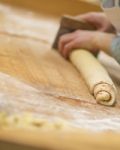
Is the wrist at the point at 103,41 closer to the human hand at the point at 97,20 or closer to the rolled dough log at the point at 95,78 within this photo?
the rolled dough log at the point at 95,78

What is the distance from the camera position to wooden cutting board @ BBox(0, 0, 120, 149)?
52 centimetres

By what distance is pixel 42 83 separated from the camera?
78 centimetres

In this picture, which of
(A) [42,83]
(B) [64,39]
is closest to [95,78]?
(A) [42,83]

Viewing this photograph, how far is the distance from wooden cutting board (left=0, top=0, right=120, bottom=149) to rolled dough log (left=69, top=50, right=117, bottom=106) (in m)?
0.02

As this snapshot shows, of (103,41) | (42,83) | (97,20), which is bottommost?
(42,83)

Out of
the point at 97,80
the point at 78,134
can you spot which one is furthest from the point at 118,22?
the point at 78,134

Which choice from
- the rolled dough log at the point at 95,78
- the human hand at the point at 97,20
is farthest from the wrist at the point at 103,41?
the human hand at the point at 97,20

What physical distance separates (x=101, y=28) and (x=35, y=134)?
1.00 m

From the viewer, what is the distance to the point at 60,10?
1769 mm

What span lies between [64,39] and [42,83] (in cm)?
38

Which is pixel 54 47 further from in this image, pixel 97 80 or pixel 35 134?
pixel 35 134

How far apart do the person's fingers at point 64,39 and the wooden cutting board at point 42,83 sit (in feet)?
0.09

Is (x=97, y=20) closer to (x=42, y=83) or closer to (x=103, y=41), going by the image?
(x=103, y=41)

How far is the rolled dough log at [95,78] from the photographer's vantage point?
2.44 feet
